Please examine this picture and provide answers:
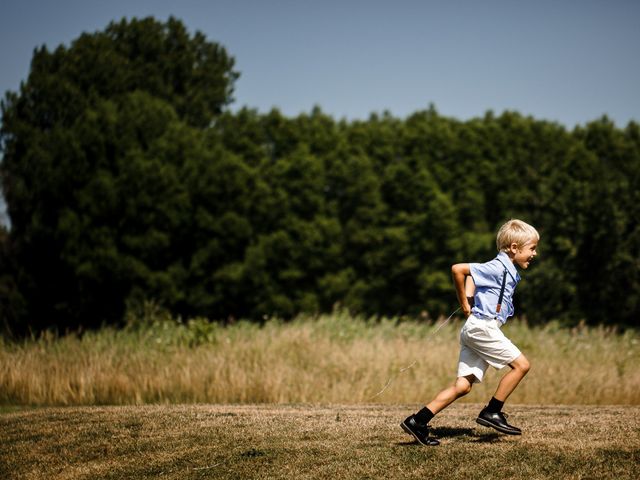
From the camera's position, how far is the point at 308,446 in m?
6.69

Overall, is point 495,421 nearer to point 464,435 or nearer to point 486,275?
point 464,435

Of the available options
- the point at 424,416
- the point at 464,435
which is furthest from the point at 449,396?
the point at 464,435

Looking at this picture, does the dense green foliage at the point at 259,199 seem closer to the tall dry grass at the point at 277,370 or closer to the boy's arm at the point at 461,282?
the tall dry grass at the point at 277,370

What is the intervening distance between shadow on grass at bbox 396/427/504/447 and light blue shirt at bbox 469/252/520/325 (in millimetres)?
1166

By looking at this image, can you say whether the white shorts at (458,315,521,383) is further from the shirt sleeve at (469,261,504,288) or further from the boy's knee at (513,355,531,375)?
the shirt sleeve at (469,261,504,288)

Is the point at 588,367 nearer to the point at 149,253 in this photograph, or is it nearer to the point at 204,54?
the point at 149,253

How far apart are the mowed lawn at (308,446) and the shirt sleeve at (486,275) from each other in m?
1.42

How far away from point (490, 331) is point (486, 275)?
0.48m

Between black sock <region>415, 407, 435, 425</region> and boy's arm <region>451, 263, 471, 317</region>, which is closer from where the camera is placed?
boy's arm <region>451, 263, 471, 317</region>

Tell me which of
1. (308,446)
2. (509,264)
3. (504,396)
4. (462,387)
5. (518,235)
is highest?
(518,235)

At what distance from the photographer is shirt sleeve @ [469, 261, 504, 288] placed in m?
6.36

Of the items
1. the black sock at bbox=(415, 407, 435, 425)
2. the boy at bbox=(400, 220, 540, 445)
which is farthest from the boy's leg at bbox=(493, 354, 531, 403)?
the black sock at bbox=(415, 407, 435, 425)

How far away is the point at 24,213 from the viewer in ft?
117

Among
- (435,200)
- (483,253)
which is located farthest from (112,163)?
(483,253)
